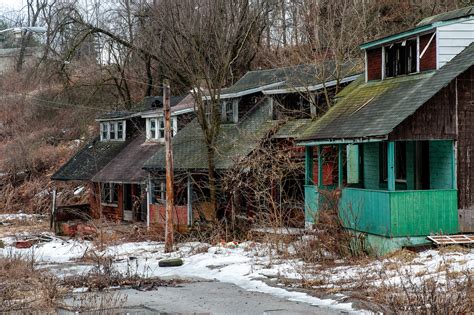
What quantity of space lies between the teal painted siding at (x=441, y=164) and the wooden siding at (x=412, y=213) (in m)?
0.87

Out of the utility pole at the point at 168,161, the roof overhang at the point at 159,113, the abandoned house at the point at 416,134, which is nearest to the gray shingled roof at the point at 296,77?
the roof overhang at the point at 159,113

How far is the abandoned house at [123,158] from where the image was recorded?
35.0 metres

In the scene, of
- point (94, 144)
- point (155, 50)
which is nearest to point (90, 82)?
point (155, 50)

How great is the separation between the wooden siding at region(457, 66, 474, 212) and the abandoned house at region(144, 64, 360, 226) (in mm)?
7833

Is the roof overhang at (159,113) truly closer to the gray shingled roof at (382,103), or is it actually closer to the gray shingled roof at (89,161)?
the gray shingled roof at (89,161)

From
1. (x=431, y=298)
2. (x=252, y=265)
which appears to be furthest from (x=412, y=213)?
(x=431, y=298)

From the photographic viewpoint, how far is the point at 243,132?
29.7m

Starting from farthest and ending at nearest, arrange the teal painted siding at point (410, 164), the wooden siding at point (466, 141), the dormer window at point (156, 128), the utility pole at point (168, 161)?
1. the dormer window at point (156, 128)
2. the utility pole at point (168, 161)
3. the teal painted siding at point (410, 164)
4. the wooden siding at point (466, 141)

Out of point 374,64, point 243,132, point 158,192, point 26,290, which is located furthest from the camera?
point 158,192

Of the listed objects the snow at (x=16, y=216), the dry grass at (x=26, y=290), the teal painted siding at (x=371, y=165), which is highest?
the teal painted siding at (x=371, y=165)

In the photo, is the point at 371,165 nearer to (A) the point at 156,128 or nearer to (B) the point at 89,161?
(A) the point at 156,128

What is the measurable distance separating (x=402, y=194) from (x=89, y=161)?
81.1ft

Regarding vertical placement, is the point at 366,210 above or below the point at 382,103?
below

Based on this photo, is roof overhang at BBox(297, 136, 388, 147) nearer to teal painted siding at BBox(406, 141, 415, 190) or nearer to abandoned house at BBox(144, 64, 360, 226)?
teal painted siding at BBox(406, 141, 415, 190)
